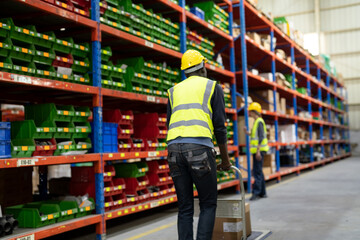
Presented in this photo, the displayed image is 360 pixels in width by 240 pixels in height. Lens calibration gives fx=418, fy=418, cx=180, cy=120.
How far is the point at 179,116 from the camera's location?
385 centimetres

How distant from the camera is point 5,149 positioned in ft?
14.1

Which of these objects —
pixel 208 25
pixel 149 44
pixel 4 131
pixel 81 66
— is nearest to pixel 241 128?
pixel 208 25

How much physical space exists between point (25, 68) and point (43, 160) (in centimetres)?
104

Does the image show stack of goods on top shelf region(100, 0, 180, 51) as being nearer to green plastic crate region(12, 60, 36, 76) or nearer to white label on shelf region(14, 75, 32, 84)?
green plastic crate region(12, 60, 36, 76)

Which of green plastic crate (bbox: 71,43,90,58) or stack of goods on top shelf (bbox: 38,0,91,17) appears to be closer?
stack of goods on top shelf (bbox: 38,0,91,17)

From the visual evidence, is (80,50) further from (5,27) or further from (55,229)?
(55,229)

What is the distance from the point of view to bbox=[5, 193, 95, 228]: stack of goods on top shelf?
464 centimetres

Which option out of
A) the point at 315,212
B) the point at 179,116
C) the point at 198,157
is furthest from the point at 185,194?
the point at 315,212

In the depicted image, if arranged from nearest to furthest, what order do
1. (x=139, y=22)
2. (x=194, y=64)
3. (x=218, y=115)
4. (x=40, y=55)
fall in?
(x=218, y=115), (x=194, y=64), (x=40, y=55), (x=139, y=22)

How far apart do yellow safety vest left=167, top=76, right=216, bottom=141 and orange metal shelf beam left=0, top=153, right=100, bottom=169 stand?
5.17 feet

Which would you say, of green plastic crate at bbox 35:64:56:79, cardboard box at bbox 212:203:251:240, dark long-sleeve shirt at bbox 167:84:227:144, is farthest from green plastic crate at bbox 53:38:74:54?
cardboard box at bbox 212:203:251:240

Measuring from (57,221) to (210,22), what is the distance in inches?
221

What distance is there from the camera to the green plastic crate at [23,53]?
452 cm

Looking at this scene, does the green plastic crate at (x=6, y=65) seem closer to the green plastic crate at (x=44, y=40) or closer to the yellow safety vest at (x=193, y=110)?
the green plastic crate at (x=44, y=40)
